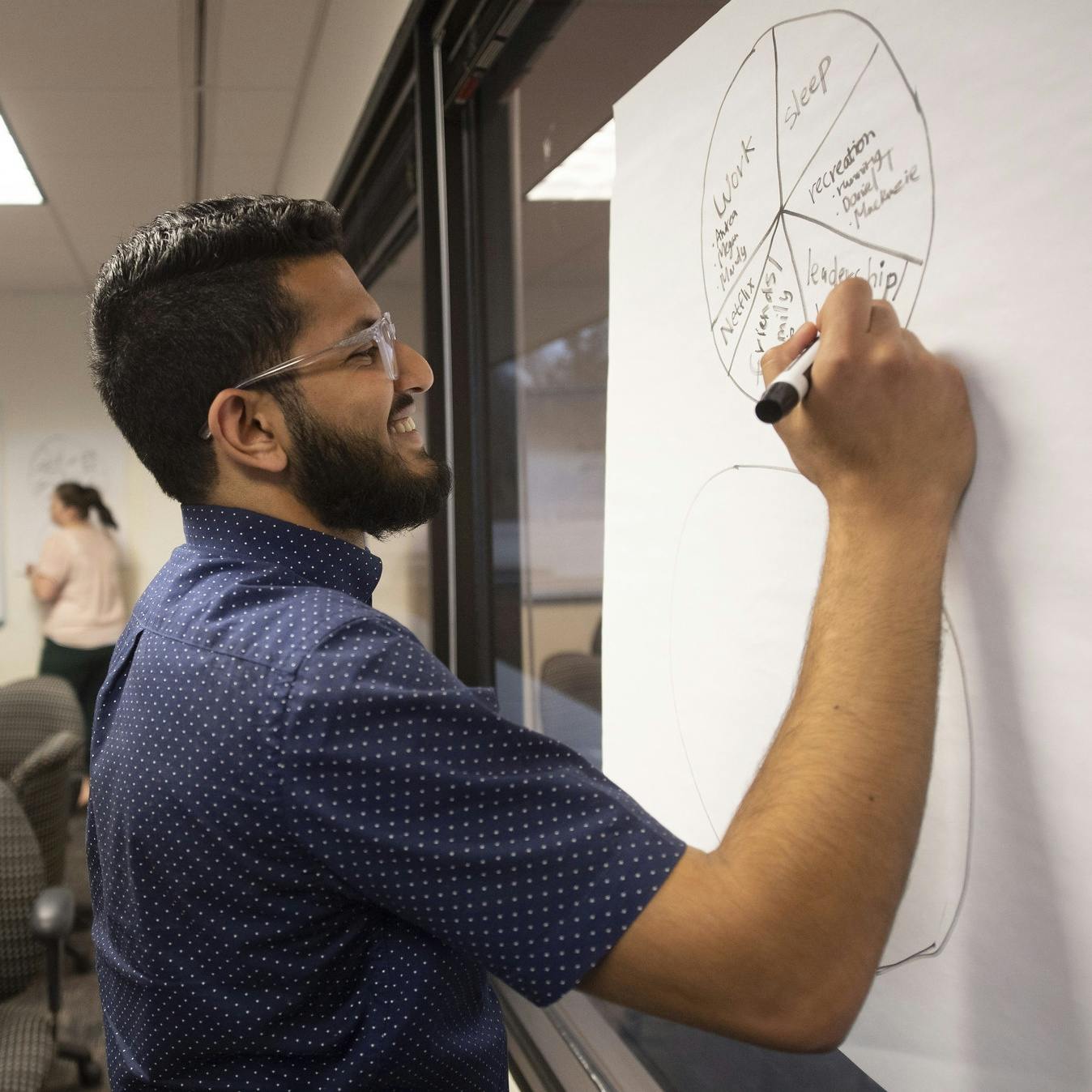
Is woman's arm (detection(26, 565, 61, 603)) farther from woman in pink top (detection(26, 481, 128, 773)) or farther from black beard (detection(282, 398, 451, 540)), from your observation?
black beard (detection(282, 398, 451, 540))

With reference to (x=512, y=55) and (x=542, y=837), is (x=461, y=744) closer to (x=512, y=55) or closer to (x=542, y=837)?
(x=542, y=837)

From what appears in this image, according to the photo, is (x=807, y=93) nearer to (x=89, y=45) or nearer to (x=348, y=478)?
(x=348, y=478)

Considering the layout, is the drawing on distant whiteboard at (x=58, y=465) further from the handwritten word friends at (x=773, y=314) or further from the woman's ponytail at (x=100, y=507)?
the handwritten word friends at (x=773, y=314)

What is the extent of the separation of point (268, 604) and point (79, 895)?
363 centimetres

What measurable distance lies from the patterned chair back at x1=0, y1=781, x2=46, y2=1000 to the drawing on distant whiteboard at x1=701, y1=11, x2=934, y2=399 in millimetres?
1814

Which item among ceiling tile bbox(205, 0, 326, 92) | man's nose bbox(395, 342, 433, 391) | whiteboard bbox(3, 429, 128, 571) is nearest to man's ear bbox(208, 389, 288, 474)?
man's nose bbox(395, 342, 433, 391)

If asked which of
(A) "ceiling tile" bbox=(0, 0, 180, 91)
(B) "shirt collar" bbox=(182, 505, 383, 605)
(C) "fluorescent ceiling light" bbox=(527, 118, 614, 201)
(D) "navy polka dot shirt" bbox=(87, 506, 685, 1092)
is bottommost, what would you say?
(D) "navy polka dot shirt" bbox=(87, 506, 685, 1092)

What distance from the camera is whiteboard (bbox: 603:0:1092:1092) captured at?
1.44ft

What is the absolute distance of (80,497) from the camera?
16.3 feet

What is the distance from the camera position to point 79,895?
144 inches

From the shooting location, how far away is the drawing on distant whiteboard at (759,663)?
513 mm

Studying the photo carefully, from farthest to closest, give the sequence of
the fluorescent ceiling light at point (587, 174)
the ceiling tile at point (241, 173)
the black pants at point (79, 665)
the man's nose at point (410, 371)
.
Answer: the black pants at point (79, 665), the ceiling tile at point (241, 173), the fluorescent ceiling light at point (587, 174), the man's nose at point (410, 371)

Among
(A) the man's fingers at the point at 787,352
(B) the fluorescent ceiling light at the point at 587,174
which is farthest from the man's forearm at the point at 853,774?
(B) the fluorescent ceiling light at the point at 587,174

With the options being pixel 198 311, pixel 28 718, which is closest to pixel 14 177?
pixel 28 718
